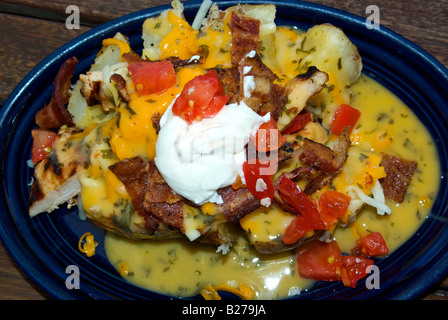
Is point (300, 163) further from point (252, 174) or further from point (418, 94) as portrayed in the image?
point (418, 94)

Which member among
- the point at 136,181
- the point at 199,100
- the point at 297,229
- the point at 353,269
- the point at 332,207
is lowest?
the point at 353,269

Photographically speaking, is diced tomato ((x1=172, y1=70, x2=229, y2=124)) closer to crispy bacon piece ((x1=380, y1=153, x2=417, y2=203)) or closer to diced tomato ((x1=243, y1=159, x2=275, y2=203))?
diced tomato ((x1=243, y1=159, x2=275, y2=203))

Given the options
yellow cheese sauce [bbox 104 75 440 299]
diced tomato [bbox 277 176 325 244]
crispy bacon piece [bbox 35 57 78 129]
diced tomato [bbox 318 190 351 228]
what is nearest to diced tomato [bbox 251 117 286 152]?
diced tomato [bbox 277 176 325 244]

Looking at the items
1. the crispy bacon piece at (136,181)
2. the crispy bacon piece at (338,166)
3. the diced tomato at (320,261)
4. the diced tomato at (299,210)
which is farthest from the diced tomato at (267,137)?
the diced tomato at (320,261)

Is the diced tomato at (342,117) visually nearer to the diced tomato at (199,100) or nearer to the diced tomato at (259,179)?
the diced tomato at (259,179)

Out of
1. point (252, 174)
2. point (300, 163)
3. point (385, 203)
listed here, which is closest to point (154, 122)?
point (252, 174)

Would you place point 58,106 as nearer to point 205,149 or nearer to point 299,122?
point 205,149

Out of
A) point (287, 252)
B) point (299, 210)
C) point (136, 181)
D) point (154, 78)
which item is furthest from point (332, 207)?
point (154, 78)
